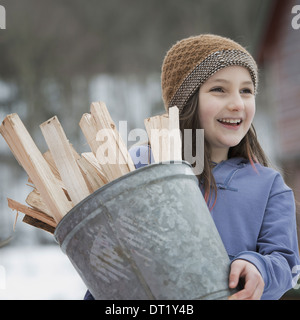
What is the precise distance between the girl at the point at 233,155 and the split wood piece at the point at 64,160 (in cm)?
40

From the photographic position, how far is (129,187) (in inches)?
41.2

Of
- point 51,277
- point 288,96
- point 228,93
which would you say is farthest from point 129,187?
point 288,96

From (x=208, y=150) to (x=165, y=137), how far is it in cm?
46

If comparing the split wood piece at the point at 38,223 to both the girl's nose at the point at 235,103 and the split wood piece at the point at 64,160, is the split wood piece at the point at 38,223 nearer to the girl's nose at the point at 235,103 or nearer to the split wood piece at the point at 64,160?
the split wood piece at the point at 64,160

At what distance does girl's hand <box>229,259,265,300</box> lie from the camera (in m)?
1.07

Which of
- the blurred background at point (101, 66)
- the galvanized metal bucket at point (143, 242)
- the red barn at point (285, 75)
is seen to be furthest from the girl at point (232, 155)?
the red barn at point (285, 75)

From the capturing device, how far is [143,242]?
3.34 feet

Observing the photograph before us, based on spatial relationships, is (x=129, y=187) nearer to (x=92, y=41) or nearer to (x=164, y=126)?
(x=164, y=126)

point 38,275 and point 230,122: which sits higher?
point 230,122

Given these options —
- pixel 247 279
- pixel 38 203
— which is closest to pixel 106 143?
pixel 38 203

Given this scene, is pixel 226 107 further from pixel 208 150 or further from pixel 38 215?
pixel 38 215

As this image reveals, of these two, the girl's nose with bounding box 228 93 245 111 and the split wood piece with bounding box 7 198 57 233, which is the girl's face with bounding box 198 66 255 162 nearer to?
the girl's nose with bounding box 228 93 245 111

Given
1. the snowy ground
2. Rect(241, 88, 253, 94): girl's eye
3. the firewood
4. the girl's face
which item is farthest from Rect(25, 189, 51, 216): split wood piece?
the snowy ground

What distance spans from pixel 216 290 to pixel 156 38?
37.8ft
